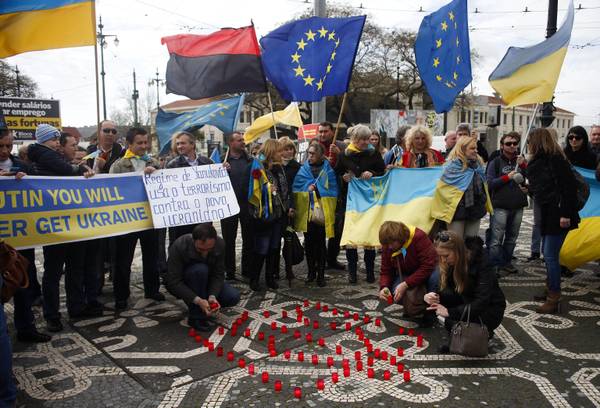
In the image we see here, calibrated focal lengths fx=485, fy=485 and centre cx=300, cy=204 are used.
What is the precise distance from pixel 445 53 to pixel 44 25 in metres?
4.90

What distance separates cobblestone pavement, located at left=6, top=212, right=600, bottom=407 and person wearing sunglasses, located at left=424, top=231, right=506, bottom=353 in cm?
36

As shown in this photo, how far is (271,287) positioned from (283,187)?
1.34 m

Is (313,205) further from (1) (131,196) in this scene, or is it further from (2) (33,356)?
(2) (33,356)

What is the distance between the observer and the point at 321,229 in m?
6.55

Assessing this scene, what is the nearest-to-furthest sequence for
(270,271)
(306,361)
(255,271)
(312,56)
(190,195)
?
1. (306,361)
2. (190,195)
3. (255,271)
4. (270,271)
5. (312,56)

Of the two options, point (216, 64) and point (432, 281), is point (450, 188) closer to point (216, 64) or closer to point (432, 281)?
point (432, 281)

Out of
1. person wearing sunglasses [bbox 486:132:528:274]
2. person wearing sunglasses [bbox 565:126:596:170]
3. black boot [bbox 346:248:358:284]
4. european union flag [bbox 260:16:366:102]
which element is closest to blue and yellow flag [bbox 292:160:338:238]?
black boot [bbox 346:248:358:284]

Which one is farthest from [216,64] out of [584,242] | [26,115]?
[26,115]

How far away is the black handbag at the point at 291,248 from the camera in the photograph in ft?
21.7

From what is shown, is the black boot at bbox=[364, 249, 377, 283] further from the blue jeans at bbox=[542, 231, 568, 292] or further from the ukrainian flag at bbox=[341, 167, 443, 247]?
the blue jeans at bbox=[542, 231, 568, 292]

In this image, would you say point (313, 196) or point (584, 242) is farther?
point (313, 196)

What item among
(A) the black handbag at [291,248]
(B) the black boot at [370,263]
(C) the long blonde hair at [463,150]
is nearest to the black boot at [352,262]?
(B) the black boot at [370,263]

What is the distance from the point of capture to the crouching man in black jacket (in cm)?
481

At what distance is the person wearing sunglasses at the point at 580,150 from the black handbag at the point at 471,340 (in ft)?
12.3
